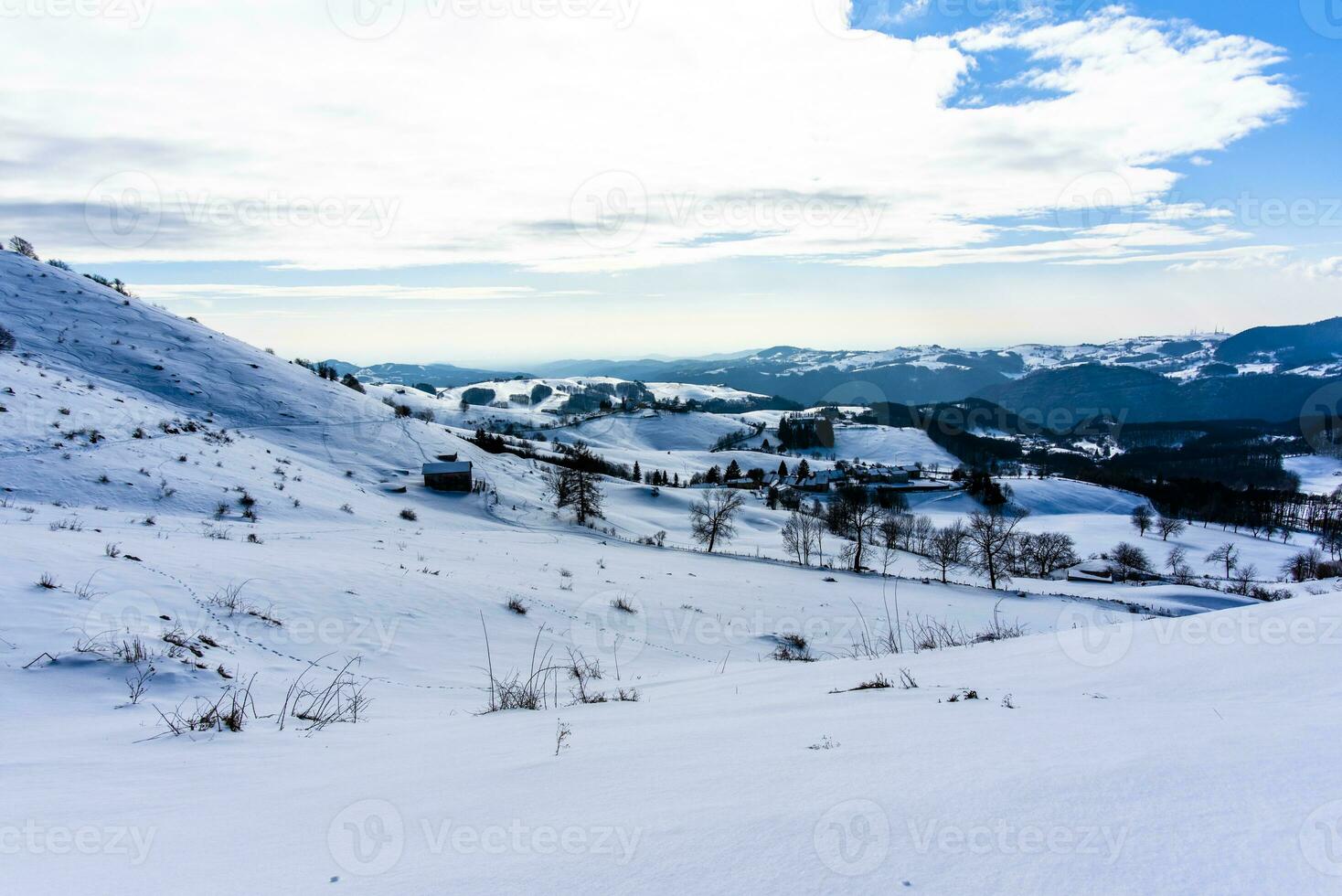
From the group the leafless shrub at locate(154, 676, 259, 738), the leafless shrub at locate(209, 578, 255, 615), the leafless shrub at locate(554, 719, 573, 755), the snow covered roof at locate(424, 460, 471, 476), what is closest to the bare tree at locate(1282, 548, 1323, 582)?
the snow covered roof at locate(424, 460, 471, 476)

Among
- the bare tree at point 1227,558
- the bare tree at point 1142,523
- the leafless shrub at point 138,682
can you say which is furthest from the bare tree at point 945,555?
the bare tree at point 1142,523

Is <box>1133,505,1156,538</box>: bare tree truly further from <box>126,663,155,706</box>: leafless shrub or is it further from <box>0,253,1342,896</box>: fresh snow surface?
<box>126,663,155,706</box>: leafless shrub

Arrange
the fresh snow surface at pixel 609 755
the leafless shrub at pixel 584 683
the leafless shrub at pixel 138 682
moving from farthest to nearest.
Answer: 1. the leafless shrub at pixel 584 683
2. the leafless shrub at pixel 138 682
3. the fresh snow surface at pixel 609 755

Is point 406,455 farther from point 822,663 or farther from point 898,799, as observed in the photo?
point 898,799

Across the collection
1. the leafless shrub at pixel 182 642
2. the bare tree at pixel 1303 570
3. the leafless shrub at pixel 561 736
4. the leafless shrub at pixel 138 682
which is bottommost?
the bare tree at pixel 1303 570

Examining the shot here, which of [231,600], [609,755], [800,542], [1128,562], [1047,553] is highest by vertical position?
[609,755]

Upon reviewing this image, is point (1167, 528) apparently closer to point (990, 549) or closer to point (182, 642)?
point (990, 549)

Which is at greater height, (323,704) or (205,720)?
(205,720)

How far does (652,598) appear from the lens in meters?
18.5

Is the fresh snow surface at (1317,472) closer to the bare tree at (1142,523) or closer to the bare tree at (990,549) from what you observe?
the bare tree at (1142,523)

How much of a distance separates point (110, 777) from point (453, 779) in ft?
6.41

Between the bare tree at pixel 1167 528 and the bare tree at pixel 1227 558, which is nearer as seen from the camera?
the bare tree at pixel 1227 558

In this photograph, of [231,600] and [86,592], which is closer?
[86,592]

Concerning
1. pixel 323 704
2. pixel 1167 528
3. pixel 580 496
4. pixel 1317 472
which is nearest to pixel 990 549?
pixel 580 496
